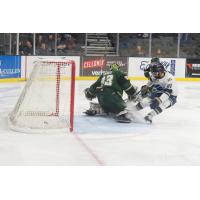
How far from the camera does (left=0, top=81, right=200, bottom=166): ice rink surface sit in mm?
3918

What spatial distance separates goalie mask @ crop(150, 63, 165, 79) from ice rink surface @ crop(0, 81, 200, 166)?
1.97 feet

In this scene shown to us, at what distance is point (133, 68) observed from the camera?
11828 millimetres

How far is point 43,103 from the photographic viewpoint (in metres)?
5.88

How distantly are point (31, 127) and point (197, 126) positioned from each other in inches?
80.1

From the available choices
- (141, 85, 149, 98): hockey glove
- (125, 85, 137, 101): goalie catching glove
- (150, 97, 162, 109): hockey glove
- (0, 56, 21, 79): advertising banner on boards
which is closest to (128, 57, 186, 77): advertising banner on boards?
(0, 56, 21, 79): advertising banner on boards

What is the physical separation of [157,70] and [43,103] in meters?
1.48

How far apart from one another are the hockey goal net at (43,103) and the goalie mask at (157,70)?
0.98 m

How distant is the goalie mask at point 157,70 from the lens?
555 cm

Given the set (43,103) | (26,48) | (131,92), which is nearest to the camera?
(131,92)

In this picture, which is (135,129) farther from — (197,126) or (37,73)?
(37,73)

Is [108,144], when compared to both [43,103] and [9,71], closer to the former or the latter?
[43,103]

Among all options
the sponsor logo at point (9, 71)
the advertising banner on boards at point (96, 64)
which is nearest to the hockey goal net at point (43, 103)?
the sponsor logo at point (9, 71)

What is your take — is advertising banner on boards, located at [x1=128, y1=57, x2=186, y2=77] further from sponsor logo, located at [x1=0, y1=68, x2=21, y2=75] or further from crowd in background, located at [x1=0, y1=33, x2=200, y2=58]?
sponsor logo, located at [x1=0, y1=68, x2=21, y2=75]

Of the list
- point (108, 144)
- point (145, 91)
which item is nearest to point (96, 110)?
point (145, 91)
